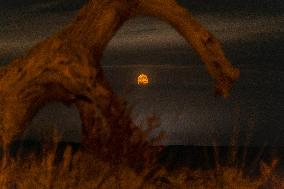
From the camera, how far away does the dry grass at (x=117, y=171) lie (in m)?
10.5

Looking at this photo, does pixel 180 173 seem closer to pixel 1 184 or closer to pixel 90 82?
pixel 90 82

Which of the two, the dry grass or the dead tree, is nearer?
the dry grass

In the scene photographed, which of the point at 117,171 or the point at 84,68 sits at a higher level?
the point at 84,68

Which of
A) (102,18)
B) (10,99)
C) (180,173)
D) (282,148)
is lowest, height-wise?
(282,148)

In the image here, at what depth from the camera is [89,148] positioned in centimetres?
1323

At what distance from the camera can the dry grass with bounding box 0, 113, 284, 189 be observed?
10.5 m

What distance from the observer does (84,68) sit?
13.1 metres

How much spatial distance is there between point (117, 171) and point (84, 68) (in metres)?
1.85

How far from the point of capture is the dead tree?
13117 millimetres

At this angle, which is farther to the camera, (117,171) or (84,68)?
(84,68)

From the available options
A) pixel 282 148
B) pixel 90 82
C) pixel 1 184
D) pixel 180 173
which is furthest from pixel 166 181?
pixel 282 148

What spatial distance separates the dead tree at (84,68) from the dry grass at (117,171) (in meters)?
0.41

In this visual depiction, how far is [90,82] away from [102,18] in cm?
103

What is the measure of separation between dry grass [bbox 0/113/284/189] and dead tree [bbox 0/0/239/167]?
0.41 metres
